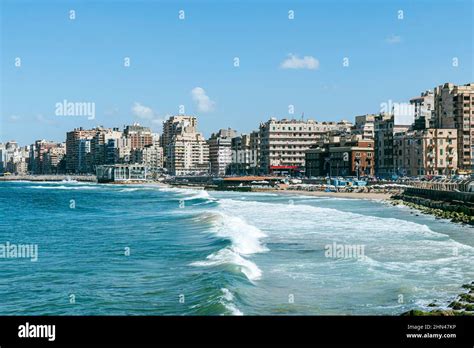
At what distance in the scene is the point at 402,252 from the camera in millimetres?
32406

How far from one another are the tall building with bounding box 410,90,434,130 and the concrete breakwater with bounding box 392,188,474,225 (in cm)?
5331

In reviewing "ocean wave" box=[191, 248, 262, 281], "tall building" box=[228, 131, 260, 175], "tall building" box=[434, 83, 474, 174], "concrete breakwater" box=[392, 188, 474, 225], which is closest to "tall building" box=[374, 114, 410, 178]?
"tall building" box=[434, 83, 474, 174]

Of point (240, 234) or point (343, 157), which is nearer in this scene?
point (240, 234)

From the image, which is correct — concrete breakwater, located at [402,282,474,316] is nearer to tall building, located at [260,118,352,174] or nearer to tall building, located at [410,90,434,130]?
tall building, located at [410,90,434,130]

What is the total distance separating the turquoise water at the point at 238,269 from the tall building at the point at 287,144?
12100cm

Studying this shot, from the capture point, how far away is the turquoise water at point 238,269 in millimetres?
21078

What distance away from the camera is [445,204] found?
61500 mm

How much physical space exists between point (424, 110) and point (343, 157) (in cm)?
2206

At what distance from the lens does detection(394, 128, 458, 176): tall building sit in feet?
395

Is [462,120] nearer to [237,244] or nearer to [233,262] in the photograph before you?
[237,244]

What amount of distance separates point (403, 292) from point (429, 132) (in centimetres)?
10321

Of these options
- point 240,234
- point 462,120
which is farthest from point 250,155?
point 240,234
